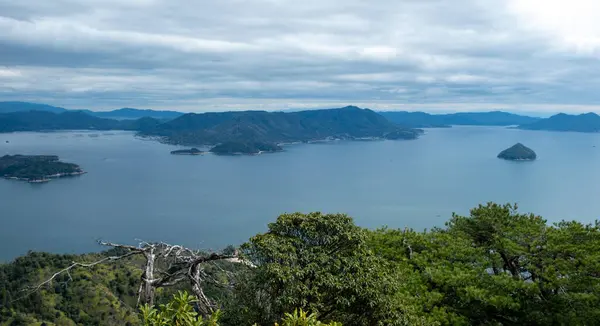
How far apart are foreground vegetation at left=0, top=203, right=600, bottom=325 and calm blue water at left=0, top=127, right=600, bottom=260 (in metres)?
46.5

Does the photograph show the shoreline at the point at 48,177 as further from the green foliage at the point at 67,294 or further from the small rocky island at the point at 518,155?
the small rocky island at the point at 518,155

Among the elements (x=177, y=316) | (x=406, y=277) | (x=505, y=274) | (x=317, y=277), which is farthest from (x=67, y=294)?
(x=177, y=316)

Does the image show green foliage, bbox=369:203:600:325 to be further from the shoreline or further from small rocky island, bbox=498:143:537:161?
small rocky island, bbox=498:143:537:161

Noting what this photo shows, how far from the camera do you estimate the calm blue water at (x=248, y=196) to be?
271 ft

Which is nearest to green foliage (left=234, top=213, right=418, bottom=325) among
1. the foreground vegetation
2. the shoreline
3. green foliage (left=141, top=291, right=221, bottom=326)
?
the foreground vegetation

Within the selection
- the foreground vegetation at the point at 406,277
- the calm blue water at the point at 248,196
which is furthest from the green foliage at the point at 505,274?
the calm blue water at the point at 248,196

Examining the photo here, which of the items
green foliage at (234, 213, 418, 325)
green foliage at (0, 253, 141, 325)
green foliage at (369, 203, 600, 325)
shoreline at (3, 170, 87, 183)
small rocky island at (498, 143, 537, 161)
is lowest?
green foliage at (0, 253, 141, 325)

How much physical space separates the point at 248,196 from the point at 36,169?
79.5m

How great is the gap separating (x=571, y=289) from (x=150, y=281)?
9868 millimetres

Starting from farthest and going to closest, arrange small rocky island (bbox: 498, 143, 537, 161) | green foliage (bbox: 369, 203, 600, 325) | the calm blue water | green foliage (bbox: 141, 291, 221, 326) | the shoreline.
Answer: small rocky island (bbox: 498, 143, 537, 161) → the shoreline → the calm blue water → green foliage (bbox: 369, 203, 600, 325) → green foliage (bbox: 141, 291, 221, 326)

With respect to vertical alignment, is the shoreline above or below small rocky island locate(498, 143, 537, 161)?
below

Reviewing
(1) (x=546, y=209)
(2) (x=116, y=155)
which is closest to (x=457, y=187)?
(1) (x=546, y=209)

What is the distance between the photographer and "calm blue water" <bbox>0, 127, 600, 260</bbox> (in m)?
82.6

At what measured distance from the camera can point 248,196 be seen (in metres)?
113
